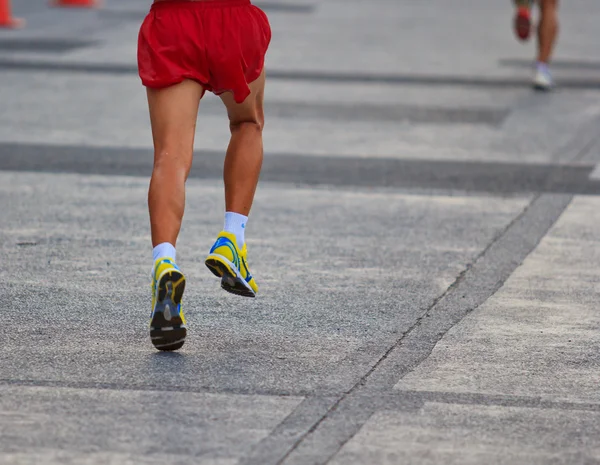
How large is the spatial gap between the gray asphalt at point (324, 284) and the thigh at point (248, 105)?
0.70 meters

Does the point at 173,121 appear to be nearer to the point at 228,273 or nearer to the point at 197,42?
the point at 197,42

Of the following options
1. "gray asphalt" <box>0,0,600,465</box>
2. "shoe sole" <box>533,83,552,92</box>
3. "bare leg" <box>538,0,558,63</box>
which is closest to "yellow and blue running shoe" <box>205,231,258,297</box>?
"gray asphalt" <box>0,0,600,465</box>

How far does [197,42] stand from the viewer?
4730 millimetres

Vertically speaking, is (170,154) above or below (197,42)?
below

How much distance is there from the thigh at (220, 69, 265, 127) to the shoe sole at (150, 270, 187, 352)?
0.82 metres

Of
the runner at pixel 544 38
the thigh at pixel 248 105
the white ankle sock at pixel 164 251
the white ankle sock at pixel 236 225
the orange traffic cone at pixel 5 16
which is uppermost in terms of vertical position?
the thigh at pixel 248 105

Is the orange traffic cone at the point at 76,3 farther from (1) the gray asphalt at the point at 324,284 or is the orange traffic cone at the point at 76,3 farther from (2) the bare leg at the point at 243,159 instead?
(2) the bare leg at the point at 243,159

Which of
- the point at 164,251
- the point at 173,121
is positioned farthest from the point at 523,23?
the point at 164,251

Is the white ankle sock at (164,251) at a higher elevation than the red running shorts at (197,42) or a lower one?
lower

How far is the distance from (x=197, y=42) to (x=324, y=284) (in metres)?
1.34

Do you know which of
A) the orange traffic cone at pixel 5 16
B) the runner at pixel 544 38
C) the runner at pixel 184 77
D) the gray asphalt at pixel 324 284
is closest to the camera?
the gray asphalt at pixel 324 284

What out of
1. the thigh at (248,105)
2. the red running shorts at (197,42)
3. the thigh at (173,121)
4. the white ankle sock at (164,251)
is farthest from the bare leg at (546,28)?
the white ankle sock at (164,251)

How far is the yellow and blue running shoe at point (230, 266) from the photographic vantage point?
4887 millimetres

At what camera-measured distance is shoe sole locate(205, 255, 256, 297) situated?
16.0ft
